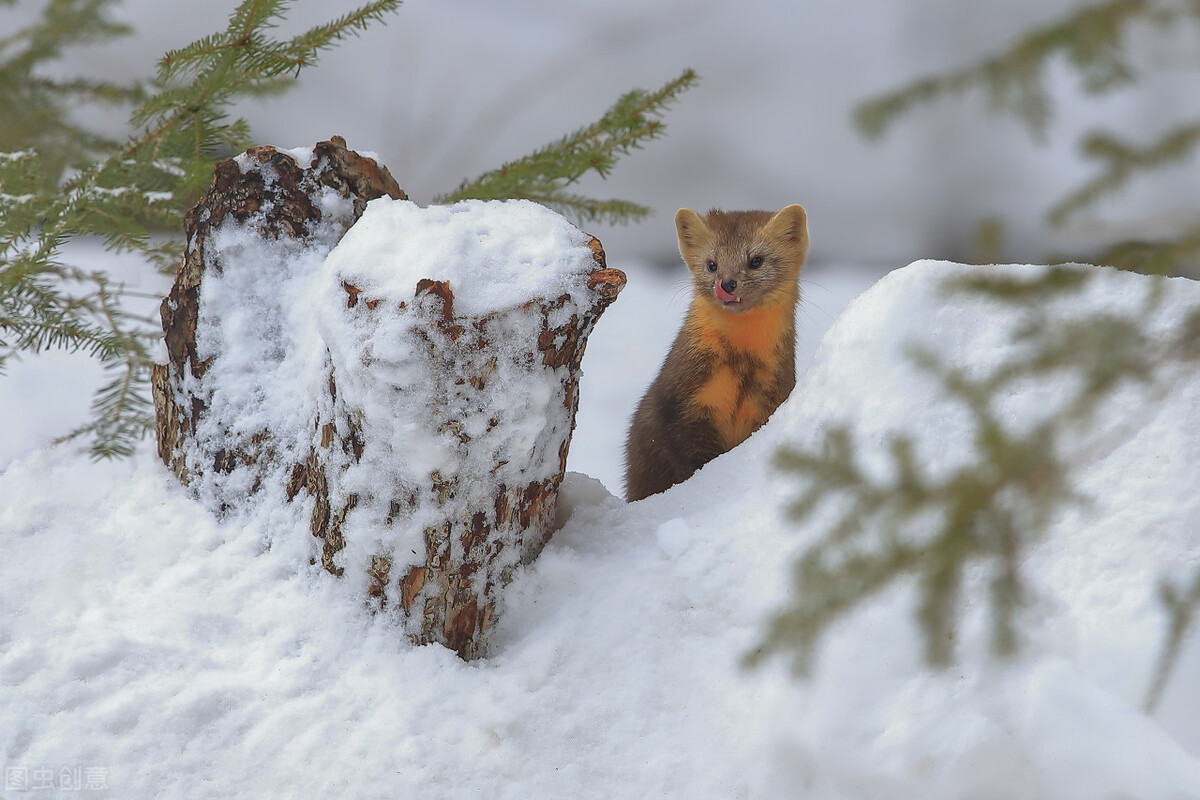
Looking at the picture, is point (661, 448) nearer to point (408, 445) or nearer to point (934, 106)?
point (408, 445)

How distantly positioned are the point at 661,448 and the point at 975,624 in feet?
3.84

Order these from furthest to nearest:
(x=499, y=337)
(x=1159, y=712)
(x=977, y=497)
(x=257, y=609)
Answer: (x=257, y=609), (x=499, y=337), (x=1159, y=712), (x=977, y=497)

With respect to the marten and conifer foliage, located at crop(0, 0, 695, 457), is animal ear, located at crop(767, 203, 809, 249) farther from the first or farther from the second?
conifer foliage, located at crop(0, 0, 695, 457)

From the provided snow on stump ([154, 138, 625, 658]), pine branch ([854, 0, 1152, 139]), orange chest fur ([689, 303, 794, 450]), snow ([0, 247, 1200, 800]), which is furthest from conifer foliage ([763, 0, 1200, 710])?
orange chest fur ([689, 303, 794, 450])

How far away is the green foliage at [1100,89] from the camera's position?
81cm

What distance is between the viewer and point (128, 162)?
204 centimetres

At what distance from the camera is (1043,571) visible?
4.71ft

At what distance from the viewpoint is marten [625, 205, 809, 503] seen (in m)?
2.43

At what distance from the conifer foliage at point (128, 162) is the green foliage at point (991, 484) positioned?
4.83 feet

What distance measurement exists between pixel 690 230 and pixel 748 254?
0.23 metres

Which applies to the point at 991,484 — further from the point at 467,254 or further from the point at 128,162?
the point at 128,162

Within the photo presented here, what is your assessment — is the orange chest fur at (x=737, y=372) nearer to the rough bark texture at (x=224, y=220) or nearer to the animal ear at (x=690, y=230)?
the animal ear at (x=690, y=230)

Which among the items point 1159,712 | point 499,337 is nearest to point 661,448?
point 499,337

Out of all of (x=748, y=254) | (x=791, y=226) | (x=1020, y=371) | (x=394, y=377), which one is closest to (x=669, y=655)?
(x=394, y=377)
